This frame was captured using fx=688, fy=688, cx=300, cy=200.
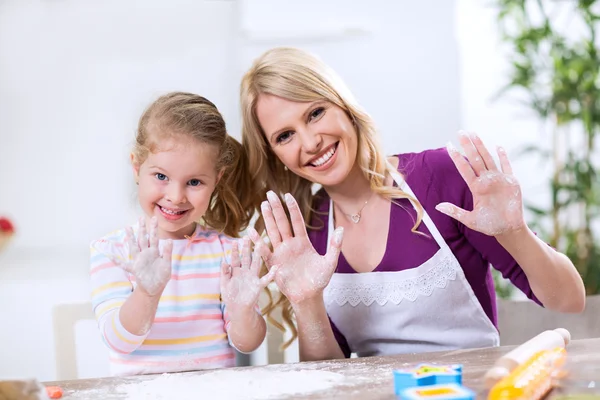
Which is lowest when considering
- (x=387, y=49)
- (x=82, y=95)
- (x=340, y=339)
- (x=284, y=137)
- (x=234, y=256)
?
(x=340, y=339)

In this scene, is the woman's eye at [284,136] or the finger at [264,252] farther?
the woman's eye at [284,136]

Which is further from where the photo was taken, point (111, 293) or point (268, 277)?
point (111, 293)

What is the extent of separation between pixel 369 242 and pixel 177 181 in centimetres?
46

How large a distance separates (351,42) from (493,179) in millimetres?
1745

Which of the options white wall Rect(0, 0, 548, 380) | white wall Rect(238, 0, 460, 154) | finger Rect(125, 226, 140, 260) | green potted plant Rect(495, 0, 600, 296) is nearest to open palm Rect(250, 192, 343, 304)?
finger Rect(125, 226, 140, 260)

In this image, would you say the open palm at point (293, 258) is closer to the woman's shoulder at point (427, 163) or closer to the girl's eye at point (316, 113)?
the girl's eye at point (316, 113)

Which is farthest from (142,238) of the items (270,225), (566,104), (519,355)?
(566,104)

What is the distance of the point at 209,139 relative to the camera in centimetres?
136

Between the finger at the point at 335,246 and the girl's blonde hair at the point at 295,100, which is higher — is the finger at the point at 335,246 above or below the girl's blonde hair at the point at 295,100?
below

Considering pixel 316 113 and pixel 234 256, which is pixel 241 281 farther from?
pixel 316 113

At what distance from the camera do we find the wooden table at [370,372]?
986 mm

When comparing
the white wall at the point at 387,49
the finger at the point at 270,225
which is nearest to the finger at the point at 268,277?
the finger at the point at 270,225

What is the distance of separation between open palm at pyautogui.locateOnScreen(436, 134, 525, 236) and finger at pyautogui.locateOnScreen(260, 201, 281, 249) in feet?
1.05

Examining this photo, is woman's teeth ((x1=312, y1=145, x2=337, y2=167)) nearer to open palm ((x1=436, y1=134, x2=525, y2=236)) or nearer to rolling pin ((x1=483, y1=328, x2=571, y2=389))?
open palm ((x1=436, y1=134, x2=525, y2=236))
